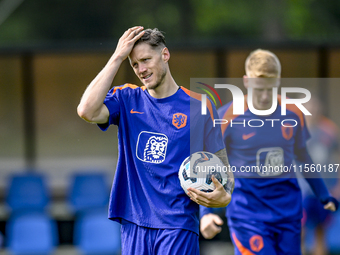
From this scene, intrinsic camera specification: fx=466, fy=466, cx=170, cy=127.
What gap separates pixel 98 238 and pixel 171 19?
61.5ft

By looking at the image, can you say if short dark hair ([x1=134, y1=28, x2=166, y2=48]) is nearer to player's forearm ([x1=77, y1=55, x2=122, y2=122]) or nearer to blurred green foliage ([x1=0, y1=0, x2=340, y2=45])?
player's forearm ([x1=77, y1=55, x2=122, y2=122])

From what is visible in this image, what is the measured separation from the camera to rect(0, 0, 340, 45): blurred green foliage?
74.4 ft

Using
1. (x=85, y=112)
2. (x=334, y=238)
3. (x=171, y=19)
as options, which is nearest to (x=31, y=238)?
(x=334, y=238)

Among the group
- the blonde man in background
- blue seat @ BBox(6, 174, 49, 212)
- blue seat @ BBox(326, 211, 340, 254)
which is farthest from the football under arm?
blue seat @ BBox(6, 174, 49, 212)

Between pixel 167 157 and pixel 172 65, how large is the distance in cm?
618

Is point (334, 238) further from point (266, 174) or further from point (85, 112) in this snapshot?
point (85, 112)

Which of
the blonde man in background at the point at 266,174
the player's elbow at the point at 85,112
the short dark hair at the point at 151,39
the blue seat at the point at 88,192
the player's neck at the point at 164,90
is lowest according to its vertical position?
the blue seat at the point at 88,192

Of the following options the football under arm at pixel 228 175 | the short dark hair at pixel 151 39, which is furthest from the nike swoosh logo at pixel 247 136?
the short dark hair at pixel 151 39

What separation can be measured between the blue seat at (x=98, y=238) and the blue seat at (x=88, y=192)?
0.56 meters

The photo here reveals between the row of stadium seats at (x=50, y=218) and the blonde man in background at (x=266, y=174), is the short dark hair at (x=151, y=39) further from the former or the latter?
the row of stadium seats at (x=50, y=218)

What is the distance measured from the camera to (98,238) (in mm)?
7039

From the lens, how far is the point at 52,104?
10023 millimetres

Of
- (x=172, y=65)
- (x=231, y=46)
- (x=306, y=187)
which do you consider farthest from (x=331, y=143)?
(x=172, y=65)

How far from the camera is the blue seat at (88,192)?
7750 millimetres
